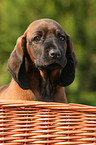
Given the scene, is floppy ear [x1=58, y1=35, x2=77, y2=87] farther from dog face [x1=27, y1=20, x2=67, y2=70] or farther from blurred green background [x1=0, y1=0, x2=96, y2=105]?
blurred green background [x1=0, y1=0, x2=96, y2=105]

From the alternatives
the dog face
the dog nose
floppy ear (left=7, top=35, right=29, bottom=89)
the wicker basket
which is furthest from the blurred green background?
the wicker basket

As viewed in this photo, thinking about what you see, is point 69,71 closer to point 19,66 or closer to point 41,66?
point 41,66

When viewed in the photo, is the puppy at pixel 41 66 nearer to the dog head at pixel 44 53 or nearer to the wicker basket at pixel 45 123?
the dog head at pixel 44 53

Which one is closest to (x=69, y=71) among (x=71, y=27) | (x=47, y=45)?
(x=47, y=45)

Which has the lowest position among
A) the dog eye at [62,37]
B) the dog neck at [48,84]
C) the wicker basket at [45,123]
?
the wicker basket at [45,123]

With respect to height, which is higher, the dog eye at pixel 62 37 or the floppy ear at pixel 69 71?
the dog eye at pixel 62 37

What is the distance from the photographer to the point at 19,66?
2855mm

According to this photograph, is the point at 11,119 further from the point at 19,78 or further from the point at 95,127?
the point at 19,78

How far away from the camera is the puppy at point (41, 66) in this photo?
9.00ft

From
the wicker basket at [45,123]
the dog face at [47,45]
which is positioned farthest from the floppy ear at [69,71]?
the wicker basket at [45,123]

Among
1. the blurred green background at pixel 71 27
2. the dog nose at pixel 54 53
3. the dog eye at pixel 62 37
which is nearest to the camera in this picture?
the dog nose at pixel 54 53

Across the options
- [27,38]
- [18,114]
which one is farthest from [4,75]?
[18,114]

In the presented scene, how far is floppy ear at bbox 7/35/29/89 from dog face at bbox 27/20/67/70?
8 cm

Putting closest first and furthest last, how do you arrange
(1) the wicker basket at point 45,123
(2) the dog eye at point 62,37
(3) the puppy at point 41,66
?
1. (1) the wicker basket at point 45,123
2. (3) the puppy at point 41,66
3. (2) the dog eye at point 62,37
